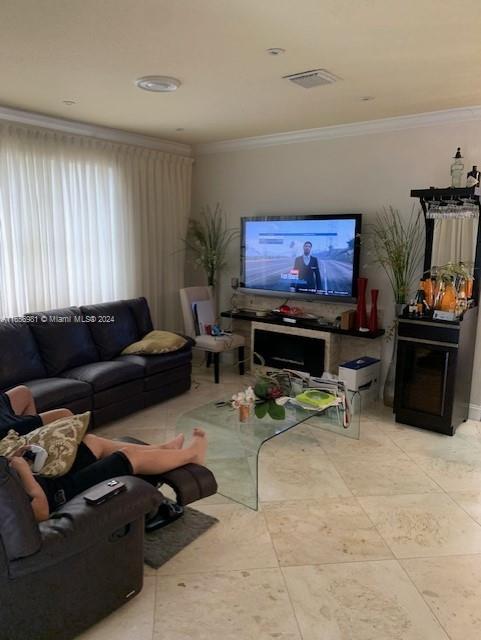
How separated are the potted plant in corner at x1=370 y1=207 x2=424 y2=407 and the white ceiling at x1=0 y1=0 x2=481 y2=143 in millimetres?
910

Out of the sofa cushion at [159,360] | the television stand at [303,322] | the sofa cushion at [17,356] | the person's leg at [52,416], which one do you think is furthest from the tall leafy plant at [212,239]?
the person's leg at [52,416]

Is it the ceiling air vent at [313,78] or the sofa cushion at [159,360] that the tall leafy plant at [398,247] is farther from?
the sofa cushion at [159,360]

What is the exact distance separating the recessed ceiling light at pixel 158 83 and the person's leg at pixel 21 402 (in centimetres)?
208

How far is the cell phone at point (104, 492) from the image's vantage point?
191 cm

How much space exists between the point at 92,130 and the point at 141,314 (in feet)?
5.99

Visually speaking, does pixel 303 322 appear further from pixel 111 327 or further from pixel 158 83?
pixel 158 83

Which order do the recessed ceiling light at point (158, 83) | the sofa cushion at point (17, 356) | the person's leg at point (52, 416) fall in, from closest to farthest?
the person's leg at point (52, 416)
the recessed ceiling light at point (158, 83)
the sofa cushion at point (17, 356)

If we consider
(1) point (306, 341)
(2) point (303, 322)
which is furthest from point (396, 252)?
(1) point (306, 341)

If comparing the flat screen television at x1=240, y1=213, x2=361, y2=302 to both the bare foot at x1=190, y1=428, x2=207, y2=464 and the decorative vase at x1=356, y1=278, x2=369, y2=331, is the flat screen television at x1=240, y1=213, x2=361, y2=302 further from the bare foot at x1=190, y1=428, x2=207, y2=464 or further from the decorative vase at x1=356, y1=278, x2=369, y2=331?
the bare foot at x1=190, y1=428, x2=207, y2=464

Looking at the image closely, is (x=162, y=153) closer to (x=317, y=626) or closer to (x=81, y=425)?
(x=81, y=425)

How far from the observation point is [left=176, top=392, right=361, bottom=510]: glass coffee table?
304 centimetres

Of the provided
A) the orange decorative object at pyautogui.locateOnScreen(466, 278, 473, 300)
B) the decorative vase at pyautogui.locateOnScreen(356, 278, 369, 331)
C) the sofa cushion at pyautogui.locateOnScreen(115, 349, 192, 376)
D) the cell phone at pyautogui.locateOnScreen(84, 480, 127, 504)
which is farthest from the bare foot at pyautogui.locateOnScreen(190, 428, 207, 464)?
the orange decorative object at pyautogui.locateOnScreen(466, 278, 473, 300)

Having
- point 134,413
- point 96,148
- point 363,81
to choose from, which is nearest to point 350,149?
point 363,81

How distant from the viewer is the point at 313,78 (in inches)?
123
